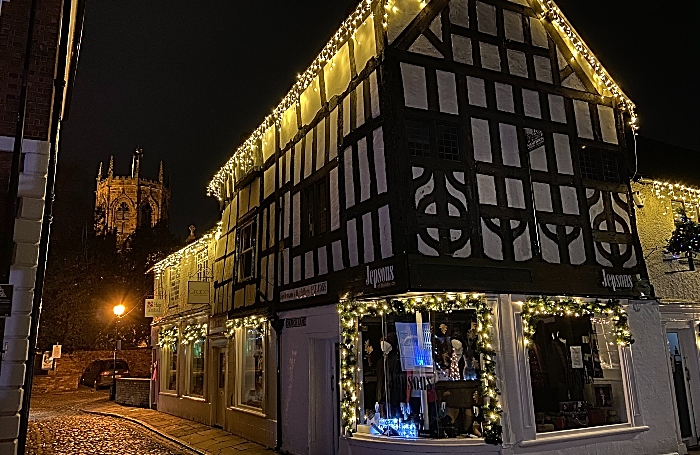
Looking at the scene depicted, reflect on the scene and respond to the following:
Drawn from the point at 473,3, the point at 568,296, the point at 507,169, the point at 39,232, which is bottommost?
the point at 568,296

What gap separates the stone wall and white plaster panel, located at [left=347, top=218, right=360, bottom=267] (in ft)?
83.7

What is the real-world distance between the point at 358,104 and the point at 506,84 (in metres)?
2.65

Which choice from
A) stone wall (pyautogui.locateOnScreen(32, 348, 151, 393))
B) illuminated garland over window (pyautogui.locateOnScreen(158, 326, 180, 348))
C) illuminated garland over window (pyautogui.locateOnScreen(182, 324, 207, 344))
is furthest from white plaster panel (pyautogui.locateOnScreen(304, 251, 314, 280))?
stone wall (pyautogui.locateOnScreen(32, 348, 151, 393))

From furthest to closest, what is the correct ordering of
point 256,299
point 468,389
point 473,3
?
point 256,299 < point 473,3 < point 468,389

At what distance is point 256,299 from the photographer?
13.0m

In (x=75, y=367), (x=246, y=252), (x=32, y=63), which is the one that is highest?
(x=32, y=63)

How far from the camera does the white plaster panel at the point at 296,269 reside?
37.5ft

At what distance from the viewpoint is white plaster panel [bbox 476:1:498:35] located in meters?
10.0

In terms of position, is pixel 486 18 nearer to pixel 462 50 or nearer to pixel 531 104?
pixel 462 50


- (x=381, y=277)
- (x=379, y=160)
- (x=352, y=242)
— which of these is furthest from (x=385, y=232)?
(x=379, y=160)

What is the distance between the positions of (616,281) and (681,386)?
9.23 ft

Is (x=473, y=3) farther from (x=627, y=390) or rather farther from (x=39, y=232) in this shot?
(x=39, y=232)

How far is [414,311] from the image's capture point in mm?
8758

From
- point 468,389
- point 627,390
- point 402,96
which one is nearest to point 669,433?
point 627,390
